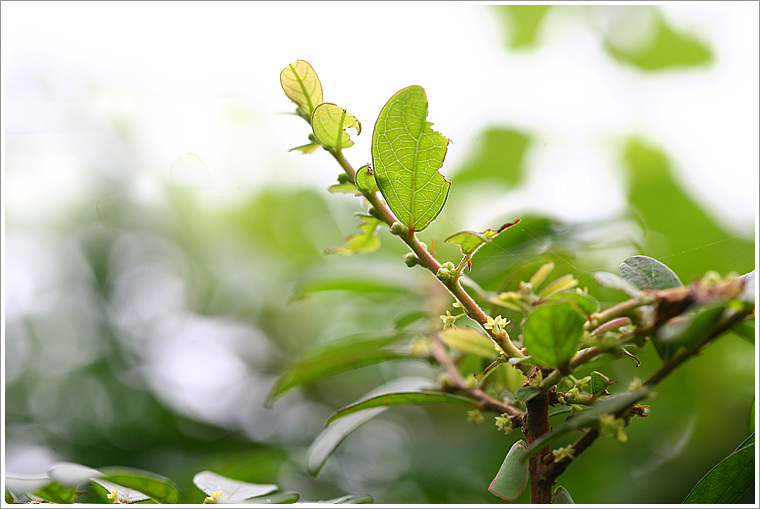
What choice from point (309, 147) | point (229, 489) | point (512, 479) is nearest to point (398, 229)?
point (309, 147)

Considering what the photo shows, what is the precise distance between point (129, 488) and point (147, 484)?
0.03 m

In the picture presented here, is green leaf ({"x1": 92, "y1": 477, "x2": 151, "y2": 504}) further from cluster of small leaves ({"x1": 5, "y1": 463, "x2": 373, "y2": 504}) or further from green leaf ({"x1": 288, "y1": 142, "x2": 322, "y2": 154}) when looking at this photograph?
green leaf ({"x1": 288, "y1": 142, "x2": 322, "y2": 154})

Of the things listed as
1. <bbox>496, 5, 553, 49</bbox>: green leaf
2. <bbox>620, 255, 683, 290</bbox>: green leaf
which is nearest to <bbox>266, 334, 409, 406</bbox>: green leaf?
<bbox>620, 255, 683, 290</bbox>: green leaf

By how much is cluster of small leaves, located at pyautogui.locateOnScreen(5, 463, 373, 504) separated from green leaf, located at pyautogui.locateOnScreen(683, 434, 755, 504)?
1.29 ft

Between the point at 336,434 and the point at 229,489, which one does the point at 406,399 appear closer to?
the point at 336,434

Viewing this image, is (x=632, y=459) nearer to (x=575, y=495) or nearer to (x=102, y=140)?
(x=575, y=495)

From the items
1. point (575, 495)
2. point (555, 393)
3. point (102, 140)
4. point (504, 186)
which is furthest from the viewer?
point (102, 140)

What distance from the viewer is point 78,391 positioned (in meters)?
1.83

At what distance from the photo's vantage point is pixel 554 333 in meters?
0.51

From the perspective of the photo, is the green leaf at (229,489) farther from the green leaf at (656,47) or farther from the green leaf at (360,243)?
the green leaf at (656,47)

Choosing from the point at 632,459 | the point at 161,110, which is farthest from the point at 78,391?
the point at 632,459

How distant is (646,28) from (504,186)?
70cm

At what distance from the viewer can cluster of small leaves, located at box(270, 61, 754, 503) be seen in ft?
1.59

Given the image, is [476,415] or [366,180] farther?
[476,415]
